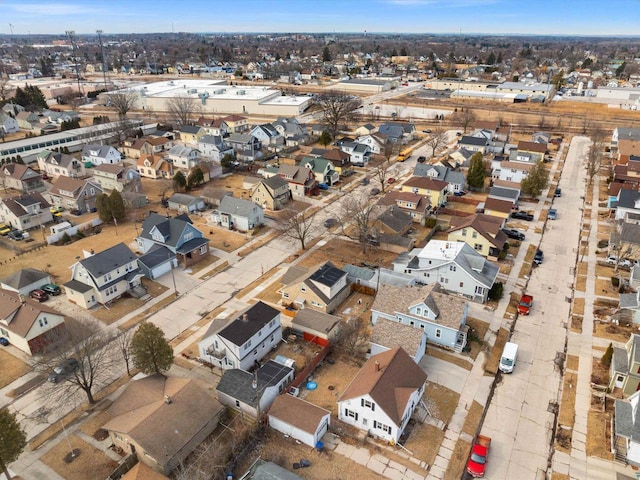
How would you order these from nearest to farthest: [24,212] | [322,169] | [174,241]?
1. [174,241]
2. [24,212]
3. [322,169]

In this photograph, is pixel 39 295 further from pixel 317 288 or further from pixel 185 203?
pixel 317 288

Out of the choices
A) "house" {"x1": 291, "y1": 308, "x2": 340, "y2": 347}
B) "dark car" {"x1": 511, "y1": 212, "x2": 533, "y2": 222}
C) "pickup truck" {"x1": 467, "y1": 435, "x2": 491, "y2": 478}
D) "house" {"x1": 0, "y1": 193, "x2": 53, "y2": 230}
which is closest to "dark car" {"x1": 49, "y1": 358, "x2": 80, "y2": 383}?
"house" {"x1": 291, "y1": 308, "x2": 340, "y2": 347}

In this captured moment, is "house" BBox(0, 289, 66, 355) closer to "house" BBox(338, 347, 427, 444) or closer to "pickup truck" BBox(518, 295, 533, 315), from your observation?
"house" BBox(338, 347, 427, 444)

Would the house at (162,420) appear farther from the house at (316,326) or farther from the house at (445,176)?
the house at (445,176)

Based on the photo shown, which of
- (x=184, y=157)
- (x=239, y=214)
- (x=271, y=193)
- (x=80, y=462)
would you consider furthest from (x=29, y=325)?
(x=184, y=157)

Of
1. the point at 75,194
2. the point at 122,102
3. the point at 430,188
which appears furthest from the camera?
the point at 122,102

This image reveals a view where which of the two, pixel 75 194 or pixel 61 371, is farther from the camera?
pixel 75 194
